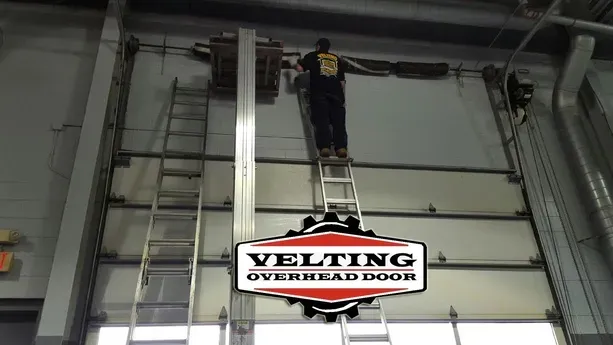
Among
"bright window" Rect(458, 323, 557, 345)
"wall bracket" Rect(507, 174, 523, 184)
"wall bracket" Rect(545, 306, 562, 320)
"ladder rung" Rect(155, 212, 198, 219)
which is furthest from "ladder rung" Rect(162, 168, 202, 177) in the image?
"wall bracket" Rect(545, 306, 562, 320)

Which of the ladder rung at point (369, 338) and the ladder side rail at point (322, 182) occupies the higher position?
the ladder side rail at point (322, 182)

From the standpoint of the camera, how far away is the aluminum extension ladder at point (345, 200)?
3348mm

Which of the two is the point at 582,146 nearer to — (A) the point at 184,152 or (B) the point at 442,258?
(B) the point at 442,258

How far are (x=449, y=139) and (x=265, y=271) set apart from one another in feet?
11.8

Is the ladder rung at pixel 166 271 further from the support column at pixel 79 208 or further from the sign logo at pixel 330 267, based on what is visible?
the sign logo at pixel 330 267

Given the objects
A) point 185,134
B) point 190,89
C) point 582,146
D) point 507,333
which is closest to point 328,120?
point 185,134

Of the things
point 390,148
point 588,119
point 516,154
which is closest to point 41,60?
point 390,148

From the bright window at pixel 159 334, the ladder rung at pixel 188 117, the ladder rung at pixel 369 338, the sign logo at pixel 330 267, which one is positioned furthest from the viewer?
the ladder rung at pixel 188 117

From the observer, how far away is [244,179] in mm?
2719

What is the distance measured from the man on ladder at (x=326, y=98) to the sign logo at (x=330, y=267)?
2294 millimetres

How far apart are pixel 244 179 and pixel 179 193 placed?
1.51 meters

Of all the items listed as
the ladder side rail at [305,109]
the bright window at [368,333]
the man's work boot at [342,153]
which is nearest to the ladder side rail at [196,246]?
the bright window at [368,333]

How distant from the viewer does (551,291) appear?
425 cm

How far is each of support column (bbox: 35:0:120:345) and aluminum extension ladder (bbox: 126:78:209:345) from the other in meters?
0.53
